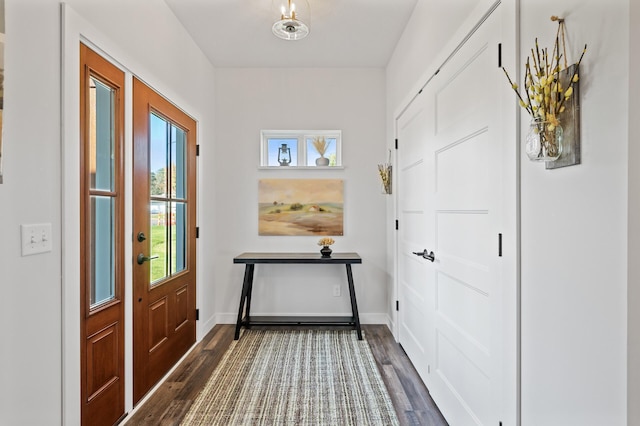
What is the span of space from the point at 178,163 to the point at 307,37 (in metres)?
1.56

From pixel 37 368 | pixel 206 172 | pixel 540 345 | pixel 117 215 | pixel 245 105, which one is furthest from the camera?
pixel 245 105

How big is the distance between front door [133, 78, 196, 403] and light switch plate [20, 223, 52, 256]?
687mm

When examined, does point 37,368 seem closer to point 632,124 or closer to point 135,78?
point 135,78

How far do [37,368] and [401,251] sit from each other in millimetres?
2486

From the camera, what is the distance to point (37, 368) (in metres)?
1.33

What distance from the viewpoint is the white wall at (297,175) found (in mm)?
3555

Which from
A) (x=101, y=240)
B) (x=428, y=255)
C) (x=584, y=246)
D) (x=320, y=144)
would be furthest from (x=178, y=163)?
(x=584, y=246)

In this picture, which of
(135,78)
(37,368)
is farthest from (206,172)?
(37,368)

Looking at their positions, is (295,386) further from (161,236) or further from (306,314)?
(161,236)

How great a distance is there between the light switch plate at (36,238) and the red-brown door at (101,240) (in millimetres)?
207

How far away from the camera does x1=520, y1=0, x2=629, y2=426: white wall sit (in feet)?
2.71

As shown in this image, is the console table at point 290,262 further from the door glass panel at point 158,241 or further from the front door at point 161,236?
the door glass panel at point 158,241

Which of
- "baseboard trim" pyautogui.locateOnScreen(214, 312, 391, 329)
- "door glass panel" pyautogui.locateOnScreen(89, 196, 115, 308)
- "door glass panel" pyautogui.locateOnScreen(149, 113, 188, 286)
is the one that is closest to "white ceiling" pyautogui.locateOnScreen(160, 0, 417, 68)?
"door glass panel" pyautogui.locateOnScreen(149, 113, 188, 286)

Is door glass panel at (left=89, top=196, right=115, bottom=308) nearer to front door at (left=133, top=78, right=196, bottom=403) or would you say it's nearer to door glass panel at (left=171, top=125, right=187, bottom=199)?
front door at (left=133, top=78, right=196, bottom=403)
